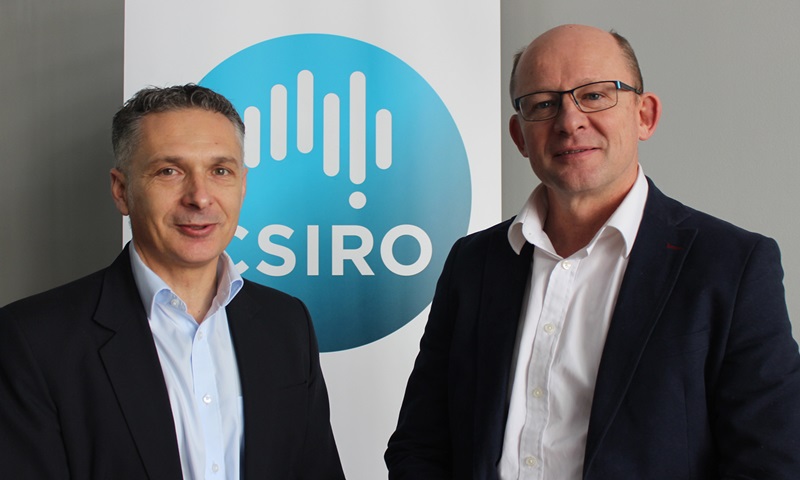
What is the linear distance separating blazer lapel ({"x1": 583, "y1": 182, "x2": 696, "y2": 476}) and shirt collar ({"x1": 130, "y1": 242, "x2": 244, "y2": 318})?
847 millimetres

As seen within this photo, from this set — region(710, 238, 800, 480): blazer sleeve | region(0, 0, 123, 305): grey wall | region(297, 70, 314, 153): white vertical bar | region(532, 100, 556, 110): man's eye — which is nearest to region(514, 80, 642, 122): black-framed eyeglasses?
region(532, 100, 556, 110): man's eye

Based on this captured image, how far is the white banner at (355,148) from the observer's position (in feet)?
7.73

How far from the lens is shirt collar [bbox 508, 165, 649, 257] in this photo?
4.72 ft

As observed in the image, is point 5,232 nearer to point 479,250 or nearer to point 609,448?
point 479,250

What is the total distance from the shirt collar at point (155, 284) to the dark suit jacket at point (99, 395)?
22 mm

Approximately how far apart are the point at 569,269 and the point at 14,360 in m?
1.14

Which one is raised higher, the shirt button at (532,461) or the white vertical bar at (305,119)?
the white vertical bar at (305,119)

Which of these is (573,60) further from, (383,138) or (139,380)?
(139,380)

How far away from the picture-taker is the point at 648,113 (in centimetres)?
156

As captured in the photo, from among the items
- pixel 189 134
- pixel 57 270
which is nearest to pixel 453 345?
pixel 189 134

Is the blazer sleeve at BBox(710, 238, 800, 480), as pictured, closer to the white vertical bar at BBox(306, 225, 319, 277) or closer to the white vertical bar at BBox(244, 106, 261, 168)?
the white vertical bar at BBox(306, 225, 319, 277)

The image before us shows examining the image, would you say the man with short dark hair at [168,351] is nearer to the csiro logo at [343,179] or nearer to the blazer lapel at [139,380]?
the blazer lapel at [139,380]

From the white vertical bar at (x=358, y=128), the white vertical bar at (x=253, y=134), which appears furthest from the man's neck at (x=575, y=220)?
the white vertical bar at (x=253, y=134)

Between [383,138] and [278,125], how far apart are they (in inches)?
14.2
